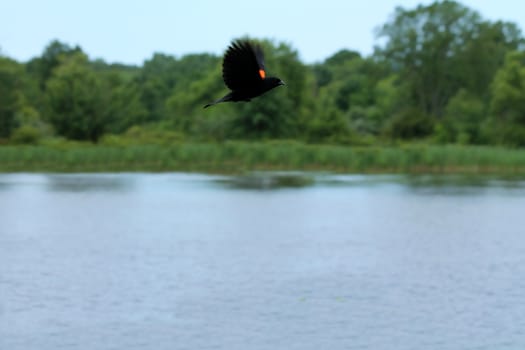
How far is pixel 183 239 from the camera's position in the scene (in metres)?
30.5

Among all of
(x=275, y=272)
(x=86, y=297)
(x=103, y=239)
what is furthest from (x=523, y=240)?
(x=86, y=297)

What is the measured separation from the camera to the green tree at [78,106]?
237 ft

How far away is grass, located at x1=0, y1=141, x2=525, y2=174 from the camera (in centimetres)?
5856

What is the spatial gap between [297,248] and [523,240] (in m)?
7.20

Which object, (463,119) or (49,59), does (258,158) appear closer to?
(463,119)

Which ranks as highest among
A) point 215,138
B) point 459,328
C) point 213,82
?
point 213,82

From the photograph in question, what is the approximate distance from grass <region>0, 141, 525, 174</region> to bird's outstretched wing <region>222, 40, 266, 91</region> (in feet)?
162

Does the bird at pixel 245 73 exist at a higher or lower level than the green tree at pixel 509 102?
lower

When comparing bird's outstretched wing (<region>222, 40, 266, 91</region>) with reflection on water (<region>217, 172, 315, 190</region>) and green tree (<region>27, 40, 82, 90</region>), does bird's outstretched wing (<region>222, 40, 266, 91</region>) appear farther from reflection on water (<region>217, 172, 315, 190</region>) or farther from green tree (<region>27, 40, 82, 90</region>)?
green tree (<region>27, 40, 82, 90</region>)

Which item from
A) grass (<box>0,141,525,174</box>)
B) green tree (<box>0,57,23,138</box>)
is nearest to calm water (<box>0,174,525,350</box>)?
grass (<box>0,141,525,174</box>)

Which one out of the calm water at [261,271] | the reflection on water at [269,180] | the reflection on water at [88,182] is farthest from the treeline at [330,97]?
the calm water at [261,271]

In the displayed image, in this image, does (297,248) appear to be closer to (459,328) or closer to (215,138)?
(459,328)

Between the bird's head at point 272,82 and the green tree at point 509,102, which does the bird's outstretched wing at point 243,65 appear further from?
the green tree at point 509,102

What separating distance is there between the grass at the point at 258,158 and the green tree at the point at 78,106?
9210mm
